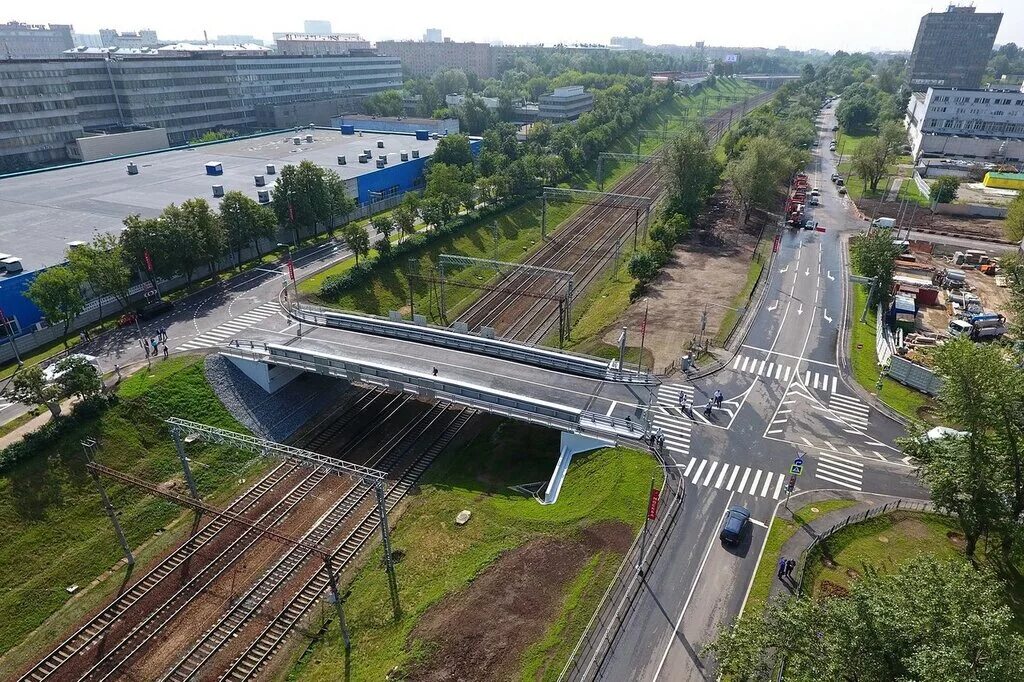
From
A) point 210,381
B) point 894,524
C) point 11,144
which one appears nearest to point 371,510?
point 210,381


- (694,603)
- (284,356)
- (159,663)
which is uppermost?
Result: (284,356)

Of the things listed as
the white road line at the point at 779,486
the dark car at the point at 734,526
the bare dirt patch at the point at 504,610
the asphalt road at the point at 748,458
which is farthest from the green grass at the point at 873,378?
the bare dirt patch at the point at 504,610

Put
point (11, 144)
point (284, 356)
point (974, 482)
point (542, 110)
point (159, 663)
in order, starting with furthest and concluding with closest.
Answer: point (542, 110)
point (11, 144)
point (284, 356)
point (159, 663)
point (974, 482)

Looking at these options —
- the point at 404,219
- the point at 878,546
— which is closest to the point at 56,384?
the point at 404,219

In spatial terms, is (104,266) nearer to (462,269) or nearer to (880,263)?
(462,269)

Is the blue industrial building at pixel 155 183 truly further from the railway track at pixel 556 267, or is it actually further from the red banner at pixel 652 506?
the red banner at pixel 652 506

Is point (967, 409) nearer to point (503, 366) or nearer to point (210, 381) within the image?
point (503, 366)

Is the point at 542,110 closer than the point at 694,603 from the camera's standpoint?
No
